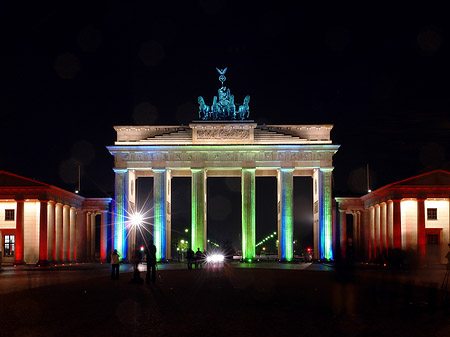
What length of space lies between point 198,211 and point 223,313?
5499 cm

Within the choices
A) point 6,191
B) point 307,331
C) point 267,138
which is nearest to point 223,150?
point 267,138

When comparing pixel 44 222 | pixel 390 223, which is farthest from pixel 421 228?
pixel 44 222

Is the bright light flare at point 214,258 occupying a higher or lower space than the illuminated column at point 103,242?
lower

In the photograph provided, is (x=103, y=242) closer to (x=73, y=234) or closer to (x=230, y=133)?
(x=73, y=234)

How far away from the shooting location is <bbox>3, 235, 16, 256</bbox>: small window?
62.5 metres

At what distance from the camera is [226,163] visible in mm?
71375

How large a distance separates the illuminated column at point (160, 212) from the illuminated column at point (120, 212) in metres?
3.72

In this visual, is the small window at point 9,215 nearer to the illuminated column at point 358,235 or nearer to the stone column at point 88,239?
the stone column at point 88,239

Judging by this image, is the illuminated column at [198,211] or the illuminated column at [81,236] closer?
the illuminated column at [198,211]

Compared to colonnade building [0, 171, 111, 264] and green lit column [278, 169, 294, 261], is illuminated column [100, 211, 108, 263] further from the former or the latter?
green lit column [278, 169, 294, 261]

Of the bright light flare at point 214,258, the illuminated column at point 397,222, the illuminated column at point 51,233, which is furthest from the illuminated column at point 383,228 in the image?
→ the illuminated column at point 51,233

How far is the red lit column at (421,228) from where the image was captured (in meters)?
56.5

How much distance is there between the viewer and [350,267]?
28766 millimetres

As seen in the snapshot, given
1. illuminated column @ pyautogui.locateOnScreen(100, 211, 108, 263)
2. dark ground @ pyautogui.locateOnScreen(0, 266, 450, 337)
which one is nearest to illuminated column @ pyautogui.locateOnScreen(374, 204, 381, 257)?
illuminated column @ pyautogui.locateOnScreen(100, 211, 108, 263)
